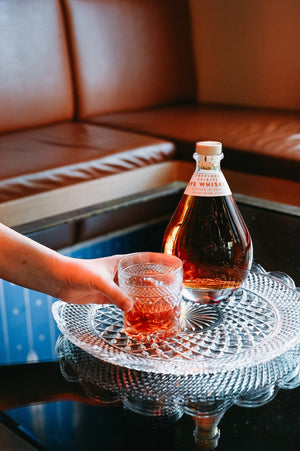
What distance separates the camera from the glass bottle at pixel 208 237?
81 centimetres

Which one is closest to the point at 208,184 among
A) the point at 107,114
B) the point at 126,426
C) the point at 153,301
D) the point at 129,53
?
the point at 153,301

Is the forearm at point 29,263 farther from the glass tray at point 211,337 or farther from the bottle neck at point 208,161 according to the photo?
the bottle neck at point 208,161

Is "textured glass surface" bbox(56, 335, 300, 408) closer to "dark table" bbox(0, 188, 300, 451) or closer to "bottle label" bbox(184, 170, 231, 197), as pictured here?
"dark table" bbox(0, 188, 300, 451)

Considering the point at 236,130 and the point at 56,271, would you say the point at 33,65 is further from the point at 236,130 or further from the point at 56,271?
the point at 56,271

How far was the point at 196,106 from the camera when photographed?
9.71ft

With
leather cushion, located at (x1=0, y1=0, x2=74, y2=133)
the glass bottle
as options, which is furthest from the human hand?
leather cushion, located at (x1=0, y1=0, x2=74, y2=133)

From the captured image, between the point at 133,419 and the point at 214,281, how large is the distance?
0.28 m

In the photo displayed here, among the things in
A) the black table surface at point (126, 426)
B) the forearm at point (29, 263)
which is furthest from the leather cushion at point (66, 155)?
the black table surface at point (126, 426)

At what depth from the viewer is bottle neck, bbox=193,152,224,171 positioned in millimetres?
794

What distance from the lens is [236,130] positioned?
92.7 inches

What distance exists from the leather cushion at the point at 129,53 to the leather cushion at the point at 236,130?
4.8 inches

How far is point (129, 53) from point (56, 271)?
222 centimetres

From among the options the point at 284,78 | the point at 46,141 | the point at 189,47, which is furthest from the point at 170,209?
the point at 189,47

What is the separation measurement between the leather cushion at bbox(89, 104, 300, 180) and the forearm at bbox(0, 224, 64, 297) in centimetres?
143
